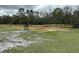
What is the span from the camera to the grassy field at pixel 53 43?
8.64ft

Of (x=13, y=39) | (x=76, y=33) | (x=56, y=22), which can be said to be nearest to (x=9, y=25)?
(x=13, y=39)

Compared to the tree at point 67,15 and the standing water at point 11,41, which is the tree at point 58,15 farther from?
the standing water at point 11,41

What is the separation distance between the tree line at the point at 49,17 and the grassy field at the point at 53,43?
4.7 inches

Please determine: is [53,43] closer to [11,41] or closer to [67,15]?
[67,15]

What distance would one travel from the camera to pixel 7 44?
2635mm

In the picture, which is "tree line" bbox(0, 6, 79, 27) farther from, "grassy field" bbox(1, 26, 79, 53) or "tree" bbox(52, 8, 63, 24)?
"grassy field" bbox(1, 26, 79, 53)

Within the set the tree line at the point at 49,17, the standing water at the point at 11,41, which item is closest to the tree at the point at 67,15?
the tree line at the point at 49,17

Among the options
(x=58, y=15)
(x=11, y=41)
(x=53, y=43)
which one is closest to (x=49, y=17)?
(x=58, y=15)

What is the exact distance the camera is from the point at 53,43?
2641 millimetres

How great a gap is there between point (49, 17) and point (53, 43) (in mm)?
288

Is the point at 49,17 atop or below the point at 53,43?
atop

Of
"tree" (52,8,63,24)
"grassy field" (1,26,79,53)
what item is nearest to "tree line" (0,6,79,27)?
"tree" (52,8,63,24)

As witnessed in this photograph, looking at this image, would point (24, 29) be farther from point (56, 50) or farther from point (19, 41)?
point (56, 50)

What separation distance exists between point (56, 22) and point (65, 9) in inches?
6.8
